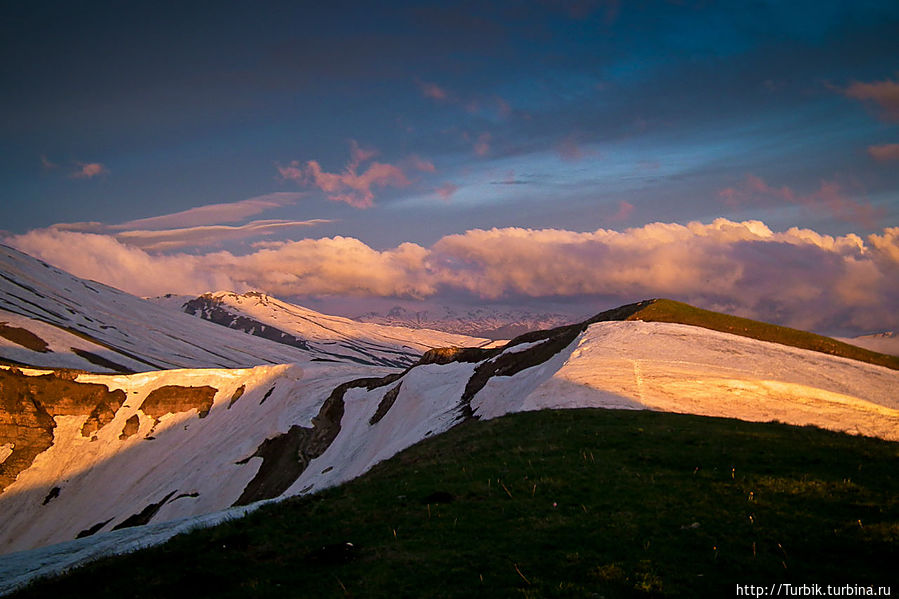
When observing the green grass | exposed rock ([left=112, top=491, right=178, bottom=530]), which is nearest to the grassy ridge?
the green grass

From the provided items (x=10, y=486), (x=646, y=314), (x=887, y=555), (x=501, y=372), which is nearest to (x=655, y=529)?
(x=887, y=555)

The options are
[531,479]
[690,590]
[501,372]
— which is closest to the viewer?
[690,590]

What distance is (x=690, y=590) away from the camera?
37.6 ft

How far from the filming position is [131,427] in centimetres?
12038

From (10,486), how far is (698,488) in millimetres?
134154

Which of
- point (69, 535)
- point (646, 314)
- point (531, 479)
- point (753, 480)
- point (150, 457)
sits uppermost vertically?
point (646, 314)

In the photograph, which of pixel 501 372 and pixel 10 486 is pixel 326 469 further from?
pixel 10 486

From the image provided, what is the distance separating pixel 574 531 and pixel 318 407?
93.4 metres

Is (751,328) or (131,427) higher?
(751,328)

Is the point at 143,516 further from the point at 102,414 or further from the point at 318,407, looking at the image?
the point at 102,414

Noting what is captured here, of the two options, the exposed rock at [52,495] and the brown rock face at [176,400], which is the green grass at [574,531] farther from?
the brown rock face at [176,400]

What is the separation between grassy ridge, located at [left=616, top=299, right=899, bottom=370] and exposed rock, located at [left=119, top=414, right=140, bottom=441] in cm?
11223

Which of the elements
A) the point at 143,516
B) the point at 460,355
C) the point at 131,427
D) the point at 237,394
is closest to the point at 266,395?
the point at 237,394

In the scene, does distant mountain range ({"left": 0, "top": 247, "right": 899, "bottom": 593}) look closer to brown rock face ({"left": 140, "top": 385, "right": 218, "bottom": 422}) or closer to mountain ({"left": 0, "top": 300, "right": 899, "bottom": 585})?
mountain ({"left": 0, "top": 300, "right": 899, "bottom": 585})
